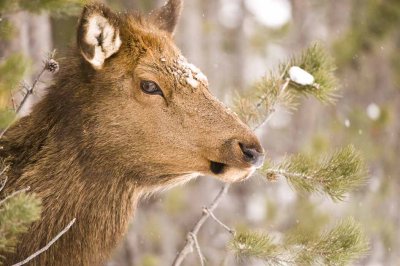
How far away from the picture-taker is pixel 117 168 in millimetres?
4633

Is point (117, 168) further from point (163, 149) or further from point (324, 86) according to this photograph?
point (324, 86)

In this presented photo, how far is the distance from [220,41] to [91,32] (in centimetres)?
1905

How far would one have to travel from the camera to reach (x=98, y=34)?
455cm

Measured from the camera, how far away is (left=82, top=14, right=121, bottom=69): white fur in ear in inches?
176

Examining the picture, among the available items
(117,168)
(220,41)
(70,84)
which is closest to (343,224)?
(117,168)

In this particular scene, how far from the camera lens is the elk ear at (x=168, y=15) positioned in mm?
5406

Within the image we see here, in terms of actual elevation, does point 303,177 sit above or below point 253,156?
below

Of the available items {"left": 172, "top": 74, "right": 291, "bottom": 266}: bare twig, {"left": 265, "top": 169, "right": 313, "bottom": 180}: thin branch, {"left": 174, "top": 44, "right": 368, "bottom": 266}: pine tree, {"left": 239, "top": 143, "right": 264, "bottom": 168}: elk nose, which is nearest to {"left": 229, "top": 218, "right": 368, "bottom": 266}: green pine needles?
{"left": 174, "top": 44, "right": 368, "bottom": 266}: pine tree

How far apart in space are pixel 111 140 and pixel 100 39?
606mm

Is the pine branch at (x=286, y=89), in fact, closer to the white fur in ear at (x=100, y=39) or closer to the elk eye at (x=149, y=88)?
the elk eye at (x=149, y=88)

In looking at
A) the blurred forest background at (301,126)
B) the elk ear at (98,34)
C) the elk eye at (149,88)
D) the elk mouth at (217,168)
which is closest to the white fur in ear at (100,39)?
the elk ear at (98,34)

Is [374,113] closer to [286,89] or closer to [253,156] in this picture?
[286,89]

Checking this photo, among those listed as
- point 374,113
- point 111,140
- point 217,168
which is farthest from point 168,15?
point 374,113

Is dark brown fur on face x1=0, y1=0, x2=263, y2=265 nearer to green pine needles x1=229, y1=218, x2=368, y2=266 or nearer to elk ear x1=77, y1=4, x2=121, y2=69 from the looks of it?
elk ear x1=77, y1=4, x2=121, y2=69
